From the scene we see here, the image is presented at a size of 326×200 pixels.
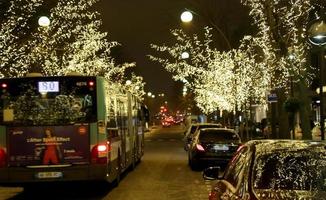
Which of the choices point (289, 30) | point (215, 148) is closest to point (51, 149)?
point (215, 148)

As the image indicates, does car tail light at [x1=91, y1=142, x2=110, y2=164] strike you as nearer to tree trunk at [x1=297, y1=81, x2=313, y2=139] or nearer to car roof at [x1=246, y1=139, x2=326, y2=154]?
car roof at [x1=246, y1=139, x2=326, y2=154]

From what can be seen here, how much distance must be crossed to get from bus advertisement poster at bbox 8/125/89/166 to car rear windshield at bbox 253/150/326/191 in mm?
8991

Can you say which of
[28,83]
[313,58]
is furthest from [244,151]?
[313,58]

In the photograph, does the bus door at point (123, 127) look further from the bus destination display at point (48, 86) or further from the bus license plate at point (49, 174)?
the bus license plate at point (49, 174)

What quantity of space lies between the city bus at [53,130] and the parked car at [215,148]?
7.49 meters

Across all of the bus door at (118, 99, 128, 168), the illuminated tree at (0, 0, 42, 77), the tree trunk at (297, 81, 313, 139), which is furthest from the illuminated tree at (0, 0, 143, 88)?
the tree trunk at (297, 81, 313, 139)

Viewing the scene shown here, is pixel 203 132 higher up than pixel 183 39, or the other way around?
pixel 183 39

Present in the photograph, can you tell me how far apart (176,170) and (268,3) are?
6.59 metres

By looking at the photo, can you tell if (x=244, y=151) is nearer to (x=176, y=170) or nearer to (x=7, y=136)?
(x=7, y=136)

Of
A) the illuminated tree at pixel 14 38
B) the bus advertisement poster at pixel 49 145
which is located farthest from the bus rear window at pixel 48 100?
the illuminated tree at pixel 14 38

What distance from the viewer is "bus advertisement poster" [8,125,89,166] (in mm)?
15242

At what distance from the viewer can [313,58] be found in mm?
58625

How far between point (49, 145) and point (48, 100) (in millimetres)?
1050

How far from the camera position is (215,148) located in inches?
896
